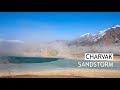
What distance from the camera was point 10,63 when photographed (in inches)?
104

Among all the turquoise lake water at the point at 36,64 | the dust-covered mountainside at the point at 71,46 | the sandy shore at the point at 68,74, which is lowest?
the sandy shore at the point at 68,74

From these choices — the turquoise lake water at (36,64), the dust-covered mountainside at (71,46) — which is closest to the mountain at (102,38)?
the dust-covered mountainside at (71,46)

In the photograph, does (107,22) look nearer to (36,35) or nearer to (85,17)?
(85,17)

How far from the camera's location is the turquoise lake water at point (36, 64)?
261cm

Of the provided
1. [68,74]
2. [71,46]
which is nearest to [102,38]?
[71,46]

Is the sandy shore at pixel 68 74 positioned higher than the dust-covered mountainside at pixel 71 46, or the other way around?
the dust-covered mountainside at pixel 71 46

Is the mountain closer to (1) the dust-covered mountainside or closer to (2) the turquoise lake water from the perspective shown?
(1) the dust-covered mountainside

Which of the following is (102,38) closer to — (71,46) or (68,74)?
(71,46)

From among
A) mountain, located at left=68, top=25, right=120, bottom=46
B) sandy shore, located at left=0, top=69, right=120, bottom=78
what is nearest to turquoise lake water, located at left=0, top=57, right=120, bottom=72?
sandy shore, located at left=0, top=69, right=120, bottom=78

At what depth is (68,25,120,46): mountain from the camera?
2.59 meters

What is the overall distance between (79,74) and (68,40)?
20.2 inches

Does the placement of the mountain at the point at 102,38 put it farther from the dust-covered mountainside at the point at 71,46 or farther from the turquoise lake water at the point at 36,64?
the turquoise lake water at the point at 36,64

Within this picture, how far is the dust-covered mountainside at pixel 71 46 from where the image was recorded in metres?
2.59

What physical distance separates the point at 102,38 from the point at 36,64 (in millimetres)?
1015
